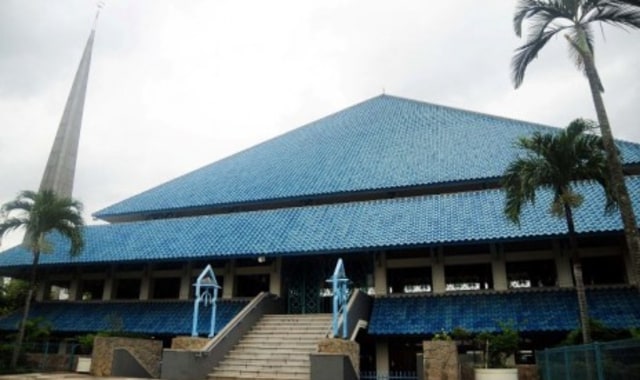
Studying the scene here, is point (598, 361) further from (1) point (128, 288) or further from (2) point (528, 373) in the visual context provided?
(1) point (128, 288)

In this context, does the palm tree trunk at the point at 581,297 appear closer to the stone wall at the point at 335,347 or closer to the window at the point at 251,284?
the stone wall at the point at 335,347

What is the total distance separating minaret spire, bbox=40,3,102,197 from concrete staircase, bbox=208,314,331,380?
53.1m

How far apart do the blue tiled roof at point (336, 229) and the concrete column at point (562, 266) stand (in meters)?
1.52

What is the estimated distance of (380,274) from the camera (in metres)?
22.3

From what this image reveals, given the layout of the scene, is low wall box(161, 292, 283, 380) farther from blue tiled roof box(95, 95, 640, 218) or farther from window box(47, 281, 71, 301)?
window box(47, 281, 71, 301)

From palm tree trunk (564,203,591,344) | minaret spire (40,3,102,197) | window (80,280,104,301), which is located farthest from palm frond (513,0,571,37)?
minaret spire (40,3,102,197)

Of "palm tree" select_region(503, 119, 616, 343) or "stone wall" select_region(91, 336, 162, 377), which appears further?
"stone wall" select_region(91, 336, 162, 377)

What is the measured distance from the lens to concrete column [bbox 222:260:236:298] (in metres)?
24.7

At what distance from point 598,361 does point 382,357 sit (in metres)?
12.8

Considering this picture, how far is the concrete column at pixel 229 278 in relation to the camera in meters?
24.7

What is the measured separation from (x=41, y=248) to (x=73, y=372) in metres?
6.03

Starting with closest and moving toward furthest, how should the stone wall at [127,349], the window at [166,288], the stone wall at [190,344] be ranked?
the stone wall at [190,344] → the stone wall at [127,349] → the window at [166,288]

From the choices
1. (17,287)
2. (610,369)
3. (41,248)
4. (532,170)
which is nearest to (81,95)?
(17,287)

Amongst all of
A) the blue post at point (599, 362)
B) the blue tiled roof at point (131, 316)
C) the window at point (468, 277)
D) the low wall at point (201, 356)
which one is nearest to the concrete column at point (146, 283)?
the blue tiled roof at point (131, 316)
